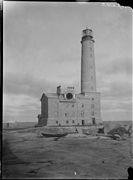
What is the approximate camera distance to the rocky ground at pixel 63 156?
12.9 feet

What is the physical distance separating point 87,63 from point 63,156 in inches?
67.6

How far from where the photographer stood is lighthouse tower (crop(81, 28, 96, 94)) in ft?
14.1

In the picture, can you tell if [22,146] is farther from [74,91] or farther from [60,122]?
[74,91]

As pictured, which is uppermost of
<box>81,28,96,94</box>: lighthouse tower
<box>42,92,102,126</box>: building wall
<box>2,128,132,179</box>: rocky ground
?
<box>81,28,96,94</box>: lighthouse tower

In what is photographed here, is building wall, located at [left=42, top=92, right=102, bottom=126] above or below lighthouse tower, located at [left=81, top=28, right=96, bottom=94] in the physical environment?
below

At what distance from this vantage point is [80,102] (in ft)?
14.7

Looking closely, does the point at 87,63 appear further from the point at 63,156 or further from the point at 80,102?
the point at 63,156

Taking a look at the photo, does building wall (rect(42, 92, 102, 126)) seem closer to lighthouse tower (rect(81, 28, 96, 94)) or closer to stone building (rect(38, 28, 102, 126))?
stone building (rect(38, 28, 102, 126))

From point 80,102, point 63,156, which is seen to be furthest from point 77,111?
point 63,156

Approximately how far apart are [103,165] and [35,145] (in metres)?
1.26

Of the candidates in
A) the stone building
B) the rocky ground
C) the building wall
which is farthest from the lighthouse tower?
the rocky ground

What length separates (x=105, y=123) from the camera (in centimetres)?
450

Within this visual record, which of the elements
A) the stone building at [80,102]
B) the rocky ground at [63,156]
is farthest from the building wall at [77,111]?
the rocky ground at [63,156]

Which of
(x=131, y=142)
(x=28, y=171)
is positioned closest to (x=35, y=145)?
(x=28, y=171)
